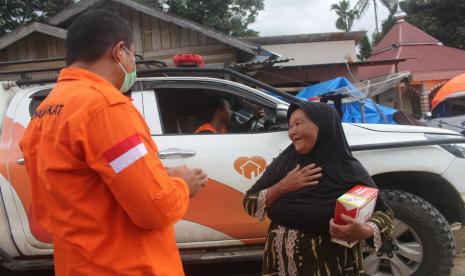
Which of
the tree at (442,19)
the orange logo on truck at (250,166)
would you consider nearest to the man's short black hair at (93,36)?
the orange logo on truck at (250,166)

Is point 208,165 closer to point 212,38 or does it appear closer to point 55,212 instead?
point 55,212

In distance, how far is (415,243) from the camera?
11.7ft

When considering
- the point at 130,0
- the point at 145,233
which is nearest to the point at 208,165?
the point at 145,233

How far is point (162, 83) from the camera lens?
12.3 feet

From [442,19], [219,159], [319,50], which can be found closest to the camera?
[219,159]

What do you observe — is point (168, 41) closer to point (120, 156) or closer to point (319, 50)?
point (319, 50)

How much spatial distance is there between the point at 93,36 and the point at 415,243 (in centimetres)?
299

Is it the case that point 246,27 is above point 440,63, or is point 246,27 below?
above

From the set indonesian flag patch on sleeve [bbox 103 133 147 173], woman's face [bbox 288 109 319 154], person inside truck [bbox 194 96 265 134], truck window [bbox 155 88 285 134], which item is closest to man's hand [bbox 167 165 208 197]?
indonesian flag patch on sleeve [bbox 103 133 147 173]

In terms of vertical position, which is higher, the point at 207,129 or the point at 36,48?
the point at 36,48

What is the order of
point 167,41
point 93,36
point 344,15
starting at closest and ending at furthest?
point 93,36 → point 167,41 → point 344,15

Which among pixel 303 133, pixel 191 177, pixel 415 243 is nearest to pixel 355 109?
pixel 415 243

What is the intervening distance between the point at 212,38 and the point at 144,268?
815 cm

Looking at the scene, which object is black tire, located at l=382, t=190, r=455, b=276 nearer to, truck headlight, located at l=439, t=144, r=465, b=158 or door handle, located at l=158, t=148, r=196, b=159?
truck headlight, located at l=439, t=144, r=465, b=158
